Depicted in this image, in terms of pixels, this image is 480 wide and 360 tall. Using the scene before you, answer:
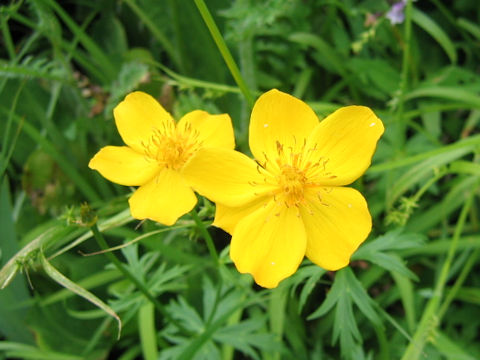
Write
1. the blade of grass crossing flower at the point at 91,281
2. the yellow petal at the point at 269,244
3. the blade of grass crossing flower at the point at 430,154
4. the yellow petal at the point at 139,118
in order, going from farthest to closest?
the blade of grass crossing flower at the point at 91,281 → the blade of grass crossing flower at the point at 430,154 → the yellow petal at the point at 139,118 → the yellow petal at the point at 269,244

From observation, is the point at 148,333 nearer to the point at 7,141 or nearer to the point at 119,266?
the point at 119,266

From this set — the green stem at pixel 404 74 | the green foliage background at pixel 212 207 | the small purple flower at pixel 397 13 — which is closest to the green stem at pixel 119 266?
the green foliage background at pixel 212 207

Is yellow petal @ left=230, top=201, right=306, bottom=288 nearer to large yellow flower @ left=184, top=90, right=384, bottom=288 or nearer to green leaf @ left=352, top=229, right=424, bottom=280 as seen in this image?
large yellow flower @ left=184, top=90, right=384, bottom=288

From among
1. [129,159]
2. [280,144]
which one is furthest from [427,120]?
[129,159]

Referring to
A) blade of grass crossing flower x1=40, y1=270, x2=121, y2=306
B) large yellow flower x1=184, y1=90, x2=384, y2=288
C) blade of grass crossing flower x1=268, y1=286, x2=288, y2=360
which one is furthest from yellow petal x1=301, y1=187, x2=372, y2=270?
blade of grass crossing flower x1=40, y1=270, x2=121, y2=306

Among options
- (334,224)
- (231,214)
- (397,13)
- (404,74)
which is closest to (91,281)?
(231,214)

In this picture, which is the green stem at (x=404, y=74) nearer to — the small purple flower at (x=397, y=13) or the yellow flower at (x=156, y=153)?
the small purple flower at (x=397, y=13)

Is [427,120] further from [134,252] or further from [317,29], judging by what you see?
[134,252]
